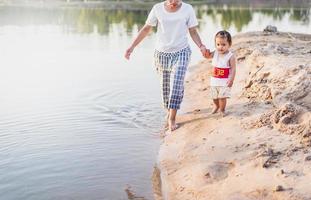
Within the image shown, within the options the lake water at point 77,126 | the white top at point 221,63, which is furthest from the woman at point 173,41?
the lake water at point 77,126

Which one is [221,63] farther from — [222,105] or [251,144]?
[251,144]

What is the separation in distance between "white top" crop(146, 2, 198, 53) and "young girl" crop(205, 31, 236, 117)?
40 centimetres

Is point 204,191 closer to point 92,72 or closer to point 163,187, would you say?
point 163,187

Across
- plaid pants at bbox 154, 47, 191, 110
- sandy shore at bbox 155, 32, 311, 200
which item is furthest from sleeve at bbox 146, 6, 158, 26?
sandy shore at bbox 155, 32, 311, 200

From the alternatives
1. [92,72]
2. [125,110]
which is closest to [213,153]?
[125,110]

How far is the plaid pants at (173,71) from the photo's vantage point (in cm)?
661

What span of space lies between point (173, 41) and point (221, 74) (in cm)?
77

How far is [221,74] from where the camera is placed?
674 cm

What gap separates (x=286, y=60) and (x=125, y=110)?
270 cm

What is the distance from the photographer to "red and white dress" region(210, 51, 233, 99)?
21.9 feet

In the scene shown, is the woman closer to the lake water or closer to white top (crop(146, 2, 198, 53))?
white top (crop(146, 2, 198, 53))

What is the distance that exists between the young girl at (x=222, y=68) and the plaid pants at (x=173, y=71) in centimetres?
34

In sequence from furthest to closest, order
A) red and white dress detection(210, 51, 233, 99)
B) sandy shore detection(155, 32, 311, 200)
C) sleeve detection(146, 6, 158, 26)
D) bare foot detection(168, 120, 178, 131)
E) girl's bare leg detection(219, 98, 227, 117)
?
bare foot detection(168, 120, 178, 131)
girl's bare leg detection(219, 98, 227, 117)
red and white dress detection(210, 51, 233, 99)
sleeve detection(146, 6, 158, 26)
sandy shore detection(155, 32, 311, 200)

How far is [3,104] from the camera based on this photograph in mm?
8844
